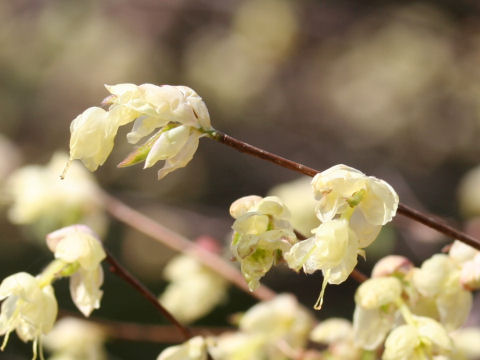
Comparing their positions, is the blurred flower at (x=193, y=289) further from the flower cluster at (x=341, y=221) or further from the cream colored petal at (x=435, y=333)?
the flower cluster at (x=341, y=221)

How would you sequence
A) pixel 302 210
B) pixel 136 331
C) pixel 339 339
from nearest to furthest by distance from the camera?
pixel 339 339, pixel 136 331, pixel 302 210

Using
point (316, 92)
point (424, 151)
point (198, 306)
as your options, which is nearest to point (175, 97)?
point (198, 306)

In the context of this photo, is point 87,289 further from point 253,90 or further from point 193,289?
point 253,90

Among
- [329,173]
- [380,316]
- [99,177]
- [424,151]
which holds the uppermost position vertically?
[329,173]

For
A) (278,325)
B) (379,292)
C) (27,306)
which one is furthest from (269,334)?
(27,306)

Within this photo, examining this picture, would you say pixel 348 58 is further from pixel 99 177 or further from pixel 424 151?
pixel 99 177
